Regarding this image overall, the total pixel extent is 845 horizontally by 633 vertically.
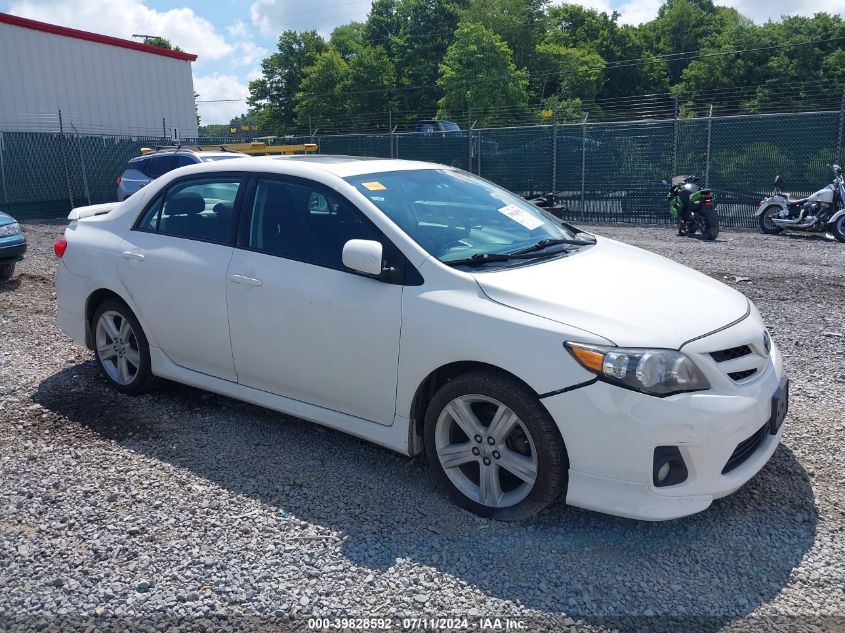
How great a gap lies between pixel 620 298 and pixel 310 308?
161 cm

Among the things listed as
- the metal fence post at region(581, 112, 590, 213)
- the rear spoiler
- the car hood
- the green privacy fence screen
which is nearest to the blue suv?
the rear spoiler

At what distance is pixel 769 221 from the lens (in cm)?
1406

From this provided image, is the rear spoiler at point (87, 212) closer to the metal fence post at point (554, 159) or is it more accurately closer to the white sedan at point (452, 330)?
the white sedan at point (452, 330)

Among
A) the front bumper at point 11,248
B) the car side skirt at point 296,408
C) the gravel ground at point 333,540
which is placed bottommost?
the gravel ground at point 333,540

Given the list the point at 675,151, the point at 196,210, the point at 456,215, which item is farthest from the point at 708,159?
the point at 196,210

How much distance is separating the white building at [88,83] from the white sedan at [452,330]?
21050 millimetres

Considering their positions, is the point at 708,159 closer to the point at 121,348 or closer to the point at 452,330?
the point at 121,348

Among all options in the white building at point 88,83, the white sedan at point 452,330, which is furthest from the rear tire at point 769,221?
the white building at point 88,83

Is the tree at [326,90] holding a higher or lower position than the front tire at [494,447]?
higher

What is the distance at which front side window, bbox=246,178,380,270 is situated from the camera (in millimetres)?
3973

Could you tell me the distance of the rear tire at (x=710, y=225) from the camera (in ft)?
43.7

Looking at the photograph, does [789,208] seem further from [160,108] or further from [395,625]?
[160,108]

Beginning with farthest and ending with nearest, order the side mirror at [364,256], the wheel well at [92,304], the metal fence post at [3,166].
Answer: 1. the metal fence post at [3,166]
2. the wheel well at [92,304]
3. the side mirror at [364,256]

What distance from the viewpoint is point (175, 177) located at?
4.93 m
